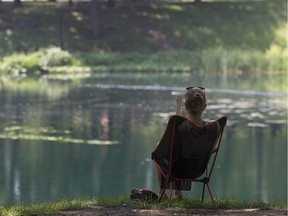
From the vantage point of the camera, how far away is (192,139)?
686 centimetres

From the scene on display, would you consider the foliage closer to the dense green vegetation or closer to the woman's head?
the dense green vegetation

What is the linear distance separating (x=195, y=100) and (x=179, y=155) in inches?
22.3

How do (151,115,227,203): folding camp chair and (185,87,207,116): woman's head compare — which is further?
(151,115,227,203): folding camp chair

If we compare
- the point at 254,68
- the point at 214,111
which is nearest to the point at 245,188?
the point at 214,111

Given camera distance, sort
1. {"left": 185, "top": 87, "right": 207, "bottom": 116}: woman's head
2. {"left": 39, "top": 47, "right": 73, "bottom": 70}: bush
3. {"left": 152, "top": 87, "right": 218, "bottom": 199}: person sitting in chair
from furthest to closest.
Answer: {"left": 39, "top": 47, "right": 73, "bottom": 70}: bush < {"left": 152, "top": 87, "right": 218, "bottom": 199}: person sitting in chair < {"left": 185, "top": 87, "right": 207, "bottom": 116}: woman's head

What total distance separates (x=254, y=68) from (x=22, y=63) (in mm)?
13078

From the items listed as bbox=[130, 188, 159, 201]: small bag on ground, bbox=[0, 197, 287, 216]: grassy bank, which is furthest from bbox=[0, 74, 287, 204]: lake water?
bbox=[130, 188, 159, 201]: small bag on ground

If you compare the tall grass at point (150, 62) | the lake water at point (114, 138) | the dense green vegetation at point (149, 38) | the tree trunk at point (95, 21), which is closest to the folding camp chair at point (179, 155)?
the lake water at point (114, 138)

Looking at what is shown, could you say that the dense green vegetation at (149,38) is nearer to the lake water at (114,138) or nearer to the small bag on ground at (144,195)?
the lake water at (114,138)

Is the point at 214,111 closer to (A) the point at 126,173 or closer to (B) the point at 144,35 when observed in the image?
(A) the point at 126,173

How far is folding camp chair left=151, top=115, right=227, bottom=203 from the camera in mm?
6820

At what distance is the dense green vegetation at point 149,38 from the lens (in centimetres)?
4431

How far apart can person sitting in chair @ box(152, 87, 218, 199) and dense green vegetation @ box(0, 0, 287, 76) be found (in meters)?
36.4

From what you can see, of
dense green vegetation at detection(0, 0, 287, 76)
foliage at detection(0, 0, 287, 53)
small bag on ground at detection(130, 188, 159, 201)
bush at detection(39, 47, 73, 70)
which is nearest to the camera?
small bag on ground at detection(130, 188, 159, 201)
